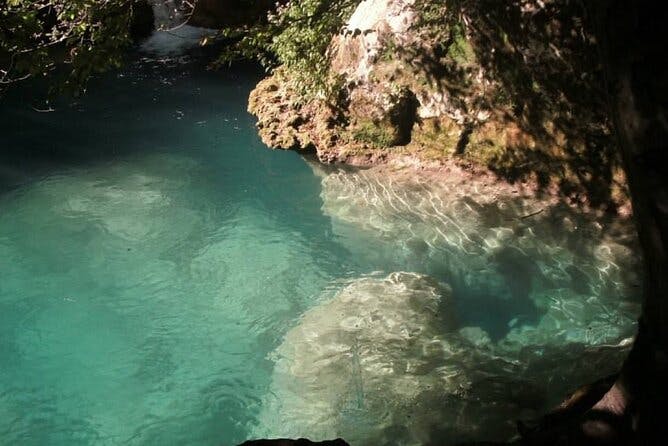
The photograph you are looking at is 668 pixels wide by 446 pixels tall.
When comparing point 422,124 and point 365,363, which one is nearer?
point 365,363

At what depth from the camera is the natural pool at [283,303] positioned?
5.35 meters

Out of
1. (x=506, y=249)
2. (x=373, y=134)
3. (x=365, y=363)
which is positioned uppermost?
(x=373, y=134)

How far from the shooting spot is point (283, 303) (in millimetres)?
6859

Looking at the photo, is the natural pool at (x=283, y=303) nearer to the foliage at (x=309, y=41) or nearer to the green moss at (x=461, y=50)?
the foliage at (x=309, y=41)

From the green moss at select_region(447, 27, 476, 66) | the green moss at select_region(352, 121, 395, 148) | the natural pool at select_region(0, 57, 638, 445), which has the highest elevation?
the green moss at select_region(447, 27, 476, 66)

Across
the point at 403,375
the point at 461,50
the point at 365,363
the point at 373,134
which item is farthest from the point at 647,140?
the point at 373,134

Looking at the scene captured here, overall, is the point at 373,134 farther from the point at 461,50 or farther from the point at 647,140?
the point at 647,140

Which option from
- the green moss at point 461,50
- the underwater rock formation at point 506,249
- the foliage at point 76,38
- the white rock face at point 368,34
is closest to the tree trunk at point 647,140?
the underwater rock formation at point 506,249

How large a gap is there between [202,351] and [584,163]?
5.34 meters

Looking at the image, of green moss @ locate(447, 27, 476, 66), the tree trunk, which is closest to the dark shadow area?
green moss @ locate(447, 27, 476, 66)

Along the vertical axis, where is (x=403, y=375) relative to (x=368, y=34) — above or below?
below

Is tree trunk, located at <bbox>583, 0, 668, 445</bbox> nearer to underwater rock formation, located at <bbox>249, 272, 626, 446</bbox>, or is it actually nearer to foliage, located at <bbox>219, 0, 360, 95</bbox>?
underwater rock formation, located at <bbox>249, 272, 626, 446</bbox>

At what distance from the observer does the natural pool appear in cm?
535

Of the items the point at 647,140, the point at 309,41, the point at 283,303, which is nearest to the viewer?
the point at 647,140
